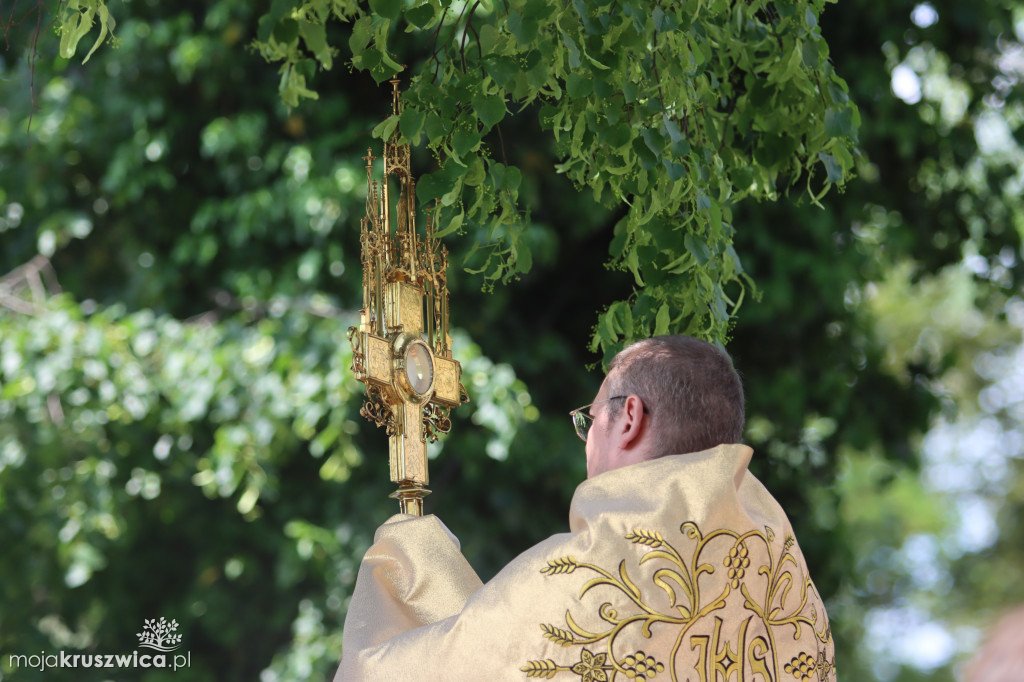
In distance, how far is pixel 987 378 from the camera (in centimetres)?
1619

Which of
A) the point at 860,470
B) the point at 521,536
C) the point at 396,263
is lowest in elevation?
the point at 396,263

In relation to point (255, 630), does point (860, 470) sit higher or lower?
higher

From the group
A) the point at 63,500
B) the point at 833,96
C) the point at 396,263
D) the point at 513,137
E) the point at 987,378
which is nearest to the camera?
the point at 396,263

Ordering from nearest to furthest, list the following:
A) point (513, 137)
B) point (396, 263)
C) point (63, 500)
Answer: point (396, 263)
point (63, 500)
point (513, 137)

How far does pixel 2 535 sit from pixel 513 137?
2751 millimetres

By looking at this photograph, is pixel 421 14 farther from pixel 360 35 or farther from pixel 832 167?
pixel 832 167

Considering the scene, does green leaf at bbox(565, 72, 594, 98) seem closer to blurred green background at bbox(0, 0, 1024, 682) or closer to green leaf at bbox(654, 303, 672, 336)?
green leaf at bbox(654, 303, 672, 336)

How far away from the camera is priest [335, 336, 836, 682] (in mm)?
1923

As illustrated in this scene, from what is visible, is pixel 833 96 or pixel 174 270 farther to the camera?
pixel 174 270

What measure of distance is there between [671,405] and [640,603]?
1.16ft

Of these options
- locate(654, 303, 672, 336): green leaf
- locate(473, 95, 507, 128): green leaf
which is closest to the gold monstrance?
locate(473, 95, 507, 128): green leaf

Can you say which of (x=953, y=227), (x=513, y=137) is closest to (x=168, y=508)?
(x=513, y=137)

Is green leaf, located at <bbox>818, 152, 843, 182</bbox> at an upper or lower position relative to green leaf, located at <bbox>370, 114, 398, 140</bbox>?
upper

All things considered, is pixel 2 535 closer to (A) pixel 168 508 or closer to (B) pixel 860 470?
(A) pixel 168 508
